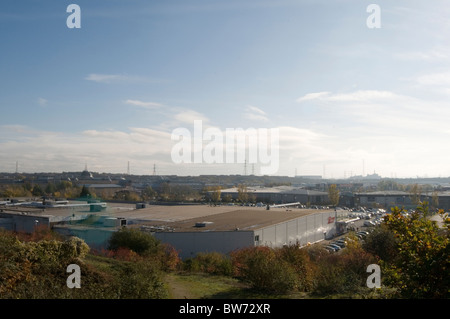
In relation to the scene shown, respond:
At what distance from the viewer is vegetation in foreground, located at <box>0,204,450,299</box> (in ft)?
19.1

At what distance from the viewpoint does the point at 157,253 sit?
15.2 m

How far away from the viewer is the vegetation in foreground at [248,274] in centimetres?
582

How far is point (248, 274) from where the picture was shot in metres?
9.45

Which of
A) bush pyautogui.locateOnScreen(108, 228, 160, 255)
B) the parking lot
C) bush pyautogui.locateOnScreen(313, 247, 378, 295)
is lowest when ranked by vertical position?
the parking lot

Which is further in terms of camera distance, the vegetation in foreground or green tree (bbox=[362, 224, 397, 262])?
green tree (bbox=[362, 224, 397, 262])

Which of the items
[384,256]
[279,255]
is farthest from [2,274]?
[384,256]

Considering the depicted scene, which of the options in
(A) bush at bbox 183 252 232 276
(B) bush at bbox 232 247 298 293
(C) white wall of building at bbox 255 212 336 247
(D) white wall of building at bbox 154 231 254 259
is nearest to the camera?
(B) bush at bbox 232 247 298 293

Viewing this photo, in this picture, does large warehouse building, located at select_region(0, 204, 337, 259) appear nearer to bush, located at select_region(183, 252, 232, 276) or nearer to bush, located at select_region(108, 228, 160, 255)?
bush, located at select_region(108, 228, 160, 255)

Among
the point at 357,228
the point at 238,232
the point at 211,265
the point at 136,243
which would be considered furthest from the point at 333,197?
the point at 211,265

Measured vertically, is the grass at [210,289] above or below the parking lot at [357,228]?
above

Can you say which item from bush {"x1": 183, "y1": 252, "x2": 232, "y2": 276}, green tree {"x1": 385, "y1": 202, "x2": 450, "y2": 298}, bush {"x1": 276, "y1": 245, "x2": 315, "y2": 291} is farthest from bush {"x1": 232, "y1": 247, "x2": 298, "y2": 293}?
bush {"x1": 183, "y1": 252, "x2": 232, "y2": 276}
